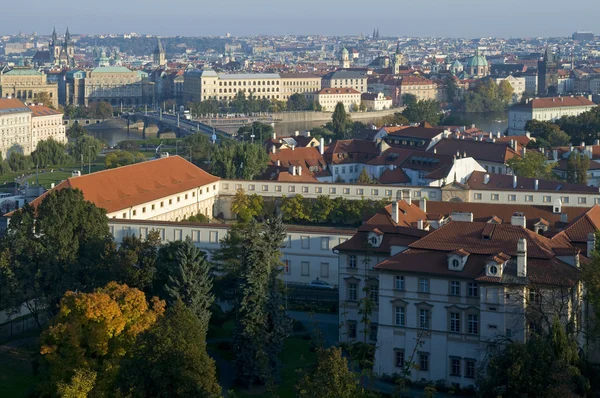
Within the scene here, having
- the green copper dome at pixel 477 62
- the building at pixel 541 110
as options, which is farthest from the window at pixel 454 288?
the green copper dome at pixel 477 62

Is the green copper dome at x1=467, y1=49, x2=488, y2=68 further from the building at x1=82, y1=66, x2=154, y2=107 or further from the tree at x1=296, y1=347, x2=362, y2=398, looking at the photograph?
the tree at x1=296, y1=347, x2=362, y2=398

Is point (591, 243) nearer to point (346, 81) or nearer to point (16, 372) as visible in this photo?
point (16, 372)

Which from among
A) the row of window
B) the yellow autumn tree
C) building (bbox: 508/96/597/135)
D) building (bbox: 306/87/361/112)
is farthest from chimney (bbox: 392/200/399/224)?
building (bbox: 306/87/361/112)

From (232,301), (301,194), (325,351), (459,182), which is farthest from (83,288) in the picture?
(459,182)

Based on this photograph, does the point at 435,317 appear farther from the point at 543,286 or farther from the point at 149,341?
the point at 149,341

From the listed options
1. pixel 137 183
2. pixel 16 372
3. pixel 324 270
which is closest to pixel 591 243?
pixel 324 270
